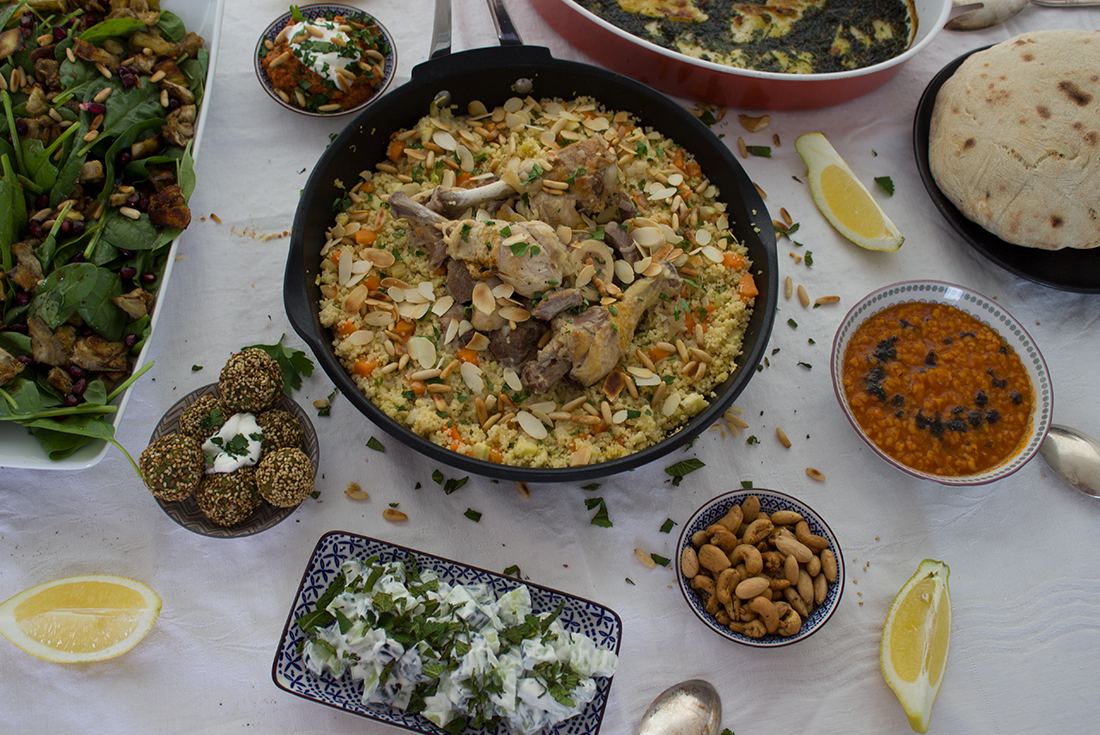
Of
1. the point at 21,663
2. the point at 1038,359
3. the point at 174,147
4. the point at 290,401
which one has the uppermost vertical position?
the point at 174,147

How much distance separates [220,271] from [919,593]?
3.41 meters

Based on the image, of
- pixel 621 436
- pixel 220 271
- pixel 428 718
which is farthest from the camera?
pixel 220 271

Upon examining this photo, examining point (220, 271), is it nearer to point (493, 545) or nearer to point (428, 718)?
point (493, 545)

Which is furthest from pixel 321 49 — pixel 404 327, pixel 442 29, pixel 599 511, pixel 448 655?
pixel 448 655

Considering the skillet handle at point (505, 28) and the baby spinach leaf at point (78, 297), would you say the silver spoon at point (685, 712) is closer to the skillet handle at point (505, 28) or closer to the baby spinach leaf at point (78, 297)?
the baby spinach leaf at point (78, 297)

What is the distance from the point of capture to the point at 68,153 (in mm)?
2912

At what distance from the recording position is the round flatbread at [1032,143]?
3088 millimetres

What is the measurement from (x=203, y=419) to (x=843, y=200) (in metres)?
3.06

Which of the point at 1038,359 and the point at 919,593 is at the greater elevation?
the point at 1038,359

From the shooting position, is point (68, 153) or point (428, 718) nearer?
point (428, 718)

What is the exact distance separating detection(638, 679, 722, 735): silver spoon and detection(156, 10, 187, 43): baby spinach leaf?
3.62 m

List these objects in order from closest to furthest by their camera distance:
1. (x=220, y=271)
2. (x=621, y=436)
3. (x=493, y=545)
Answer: (x=621, y=436) < (x=493, y=545) < (x=220, y=271)

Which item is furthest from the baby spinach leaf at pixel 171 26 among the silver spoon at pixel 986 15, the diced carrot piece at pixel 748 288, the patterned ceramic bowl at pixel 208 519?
the silver spoon at pixel 986 15

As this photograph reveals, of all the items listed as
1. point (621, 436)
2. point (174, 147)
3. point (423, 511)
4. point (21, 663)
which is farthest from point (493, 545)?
point (174, 147)
